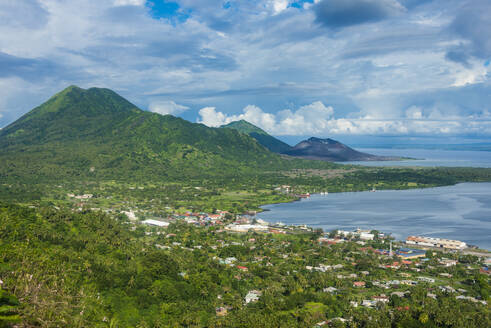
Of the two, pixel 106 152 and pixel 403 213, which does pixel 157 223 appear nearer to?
pixel 403 213

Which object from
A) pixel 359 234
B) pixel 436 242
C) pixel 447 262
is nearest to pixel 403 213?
pixel 359 234

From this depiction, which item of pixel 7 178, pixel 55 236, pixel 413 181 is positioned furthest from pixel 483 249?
pixel 7 178

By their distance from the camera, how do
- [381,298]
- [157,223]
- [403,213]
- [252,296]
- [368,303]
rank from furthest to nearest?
[403,213], [157,223], [252,296], [381,298], [368,303]

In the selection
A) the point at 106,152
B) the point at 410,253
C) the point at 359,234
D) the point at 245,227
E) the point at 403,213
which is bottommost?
the point at 410,253

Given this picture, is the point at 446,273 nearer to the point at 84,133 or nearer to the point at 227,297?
the point at 227,297

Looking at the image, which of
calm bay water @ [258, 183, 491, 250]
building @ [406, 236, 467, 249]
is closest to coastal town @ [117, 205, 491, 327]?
Result: building @ [406, 236, 467, 249]

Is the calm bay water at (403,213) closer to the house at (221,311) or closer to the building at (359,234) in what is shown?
the building at (359,234)
